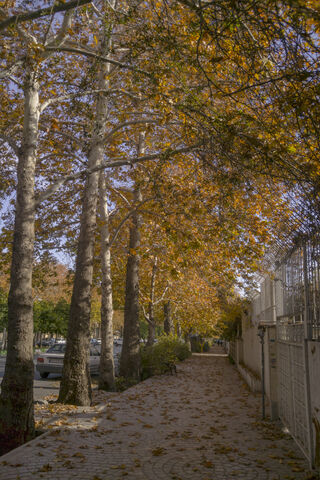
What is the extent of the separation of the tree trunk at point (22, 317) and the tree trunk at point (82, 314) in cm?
231

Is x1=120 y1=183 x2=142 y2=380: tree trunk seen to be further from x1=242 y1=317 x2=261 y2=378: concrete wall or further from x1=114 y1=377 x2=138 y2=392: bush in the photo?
x1=242 y1=317 x2=261 y2=378: concrete wall

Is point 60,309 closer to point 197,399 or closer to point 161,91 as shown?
point 197,399

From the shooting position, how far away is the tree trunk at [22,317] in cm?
748

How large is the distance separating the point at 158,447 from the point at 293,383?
2.58 metres

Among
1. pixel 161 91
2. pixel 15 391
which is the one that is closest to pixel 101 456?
pixel 15 391

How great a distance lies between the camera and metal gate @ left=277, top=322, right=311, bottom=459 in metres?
6.61

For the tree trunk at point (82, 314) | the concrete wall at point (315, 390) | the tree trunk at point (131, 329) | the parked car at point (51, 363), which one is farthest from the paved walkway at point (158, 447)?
the parked car at point (51, 363)

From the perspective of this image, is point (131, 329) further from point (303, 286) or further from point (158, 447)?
point (303, 286)

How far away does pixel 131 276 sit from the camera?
59.7 ft

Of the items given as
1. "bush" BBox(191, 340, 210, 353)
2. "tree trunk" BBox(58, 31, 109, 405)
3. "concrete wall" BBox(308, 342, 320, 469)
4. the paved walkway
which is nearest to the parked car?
the paved walkway

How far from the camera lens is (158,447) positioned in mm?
7211

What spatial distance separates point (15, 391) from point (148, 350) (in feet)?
47.3

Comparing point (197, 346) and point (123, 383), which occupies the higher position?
point (123, 383)

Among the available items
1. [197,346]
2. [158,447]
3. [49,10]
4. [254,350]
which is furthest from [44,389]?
[197,346]
